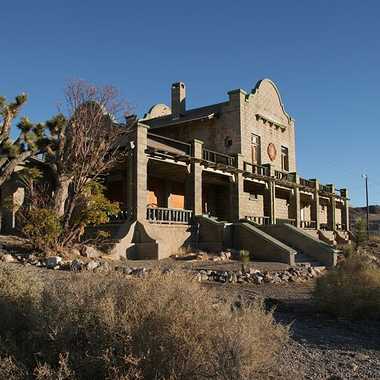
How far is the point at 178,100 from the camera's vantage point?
34844 mm

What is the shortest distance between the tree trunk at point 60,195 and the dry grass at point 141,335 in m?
12.8

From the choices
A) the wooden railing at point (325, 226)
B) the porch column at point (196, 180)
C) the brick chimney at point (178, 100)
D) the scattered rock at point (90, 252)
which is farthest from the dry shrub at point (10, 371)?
the wooden railing at point (325, 226)

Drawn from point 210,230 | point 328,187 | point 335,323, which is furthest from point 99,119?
point 328,187

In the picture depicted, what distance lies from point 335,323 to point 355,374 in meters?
3.43

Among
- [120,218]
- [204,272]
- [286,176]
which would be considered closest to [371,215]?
[286,176]

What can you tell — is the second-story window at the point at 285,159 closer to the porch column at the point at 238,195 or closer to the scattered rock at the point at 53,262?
the porch column at the point at 238,195

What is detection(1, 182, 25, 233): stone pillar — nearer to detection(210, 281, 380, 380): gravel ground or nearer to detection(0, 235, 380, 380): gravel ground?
detection(0, 235, 380, 380): gravel ground

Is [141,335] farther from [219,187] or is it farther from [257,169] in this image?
[219,187]

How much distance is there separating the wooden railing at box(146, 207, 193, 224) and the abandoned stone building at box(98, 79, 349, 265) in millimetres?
51

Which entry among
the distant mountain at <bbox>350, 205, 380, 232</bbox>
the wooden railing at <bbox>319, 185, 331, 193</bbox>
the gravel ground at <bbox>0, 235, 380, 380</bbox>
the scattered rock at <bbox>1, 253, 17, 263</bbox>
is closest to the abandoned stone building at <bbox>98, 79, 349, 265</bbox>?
the wooden railing at <bbox>319, 185, 331, 193</bbox>

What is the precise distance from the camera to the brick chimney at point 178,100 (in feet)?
114

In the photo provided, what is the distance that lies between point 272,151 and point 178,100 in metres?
8.00

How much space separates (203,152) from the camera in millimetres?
26859

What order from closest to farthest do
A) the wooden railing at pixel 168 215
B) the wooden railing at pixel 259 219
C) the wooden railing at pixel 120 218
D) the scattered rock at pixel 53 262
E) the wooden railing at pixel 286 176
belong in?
the scattered rock at pixel 53 262 < the wooden railing at pixel 120 218 < the wooden railing at pixel 168 215 < the wooden railing at pixel 259 219 < the wooden railing at pixel 286 176
